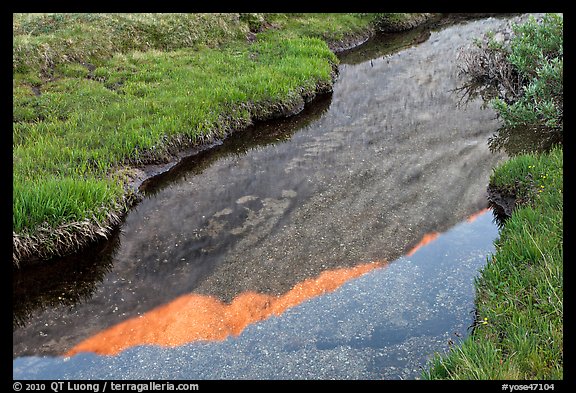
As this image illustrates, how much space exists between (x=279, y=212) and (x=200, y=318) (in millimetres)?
4961

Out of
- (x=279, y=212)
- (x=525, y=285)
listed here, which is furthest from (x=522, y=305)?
(x=279, y=212)

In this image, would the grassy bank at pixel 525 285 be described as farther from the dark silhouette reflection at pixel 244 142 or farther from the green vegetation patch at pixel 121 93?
the green vegetation patch at pixel 121 93

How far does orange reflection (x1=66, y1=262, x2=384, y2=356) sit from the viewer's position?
32.8 feet

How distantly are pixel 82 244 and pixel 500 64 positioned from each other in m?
21.0

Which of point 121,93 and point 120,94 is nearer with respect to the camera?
point 120,94

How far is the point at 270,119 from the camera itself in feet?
71.9

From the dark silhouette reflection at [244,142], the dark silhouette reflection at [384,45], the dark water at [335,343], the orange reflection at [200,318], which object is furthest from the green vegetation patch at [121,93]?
the dark water at [335,343]

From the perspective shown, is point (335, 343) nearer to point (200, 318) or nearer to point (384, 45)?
point (200, 318)

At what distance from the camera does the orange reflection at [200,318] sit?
999 cm

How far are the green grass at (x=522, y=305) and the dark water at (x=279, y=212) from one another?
2.63 m

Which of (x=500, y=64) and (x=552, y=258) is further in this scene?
(x=500, y=64)

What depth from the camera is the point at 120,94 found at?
20.8 metres

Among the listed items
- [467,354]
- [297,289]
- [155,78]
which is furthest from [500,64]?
[467,354]
